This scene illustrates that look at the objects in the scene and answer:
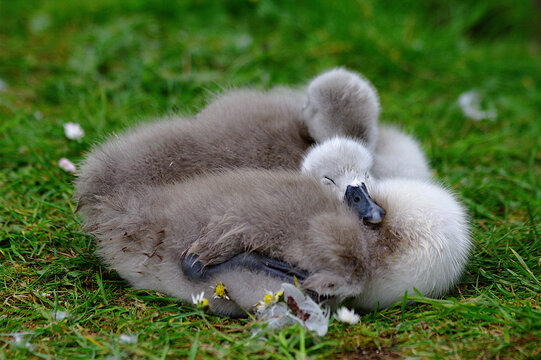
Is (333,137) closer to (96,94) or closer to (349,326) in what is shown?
(349,326)

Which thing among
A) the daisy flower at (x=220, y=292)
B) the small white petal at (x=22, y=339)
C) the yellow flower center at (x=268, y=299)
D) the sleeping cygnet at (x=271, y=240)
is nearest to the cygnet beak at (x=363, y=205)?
the sleeping cygnet at (x=271, y=240)

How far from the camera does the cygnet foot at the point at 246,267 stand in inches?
95.0

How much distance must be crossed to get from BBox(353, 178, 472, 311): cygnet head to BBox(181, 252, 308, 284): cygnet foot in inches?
13.1

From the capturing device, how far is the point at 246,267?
2443 mm

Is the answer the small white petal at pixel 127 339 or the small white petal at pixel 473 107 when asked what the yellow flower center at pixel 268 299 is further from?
the small white petal at pixel 473 107

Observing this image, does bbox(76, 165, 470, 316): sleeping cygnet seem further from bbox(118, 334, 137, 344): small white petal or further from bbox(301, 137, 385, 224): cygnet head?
bbox(118, 334, 137, 344): small white petal

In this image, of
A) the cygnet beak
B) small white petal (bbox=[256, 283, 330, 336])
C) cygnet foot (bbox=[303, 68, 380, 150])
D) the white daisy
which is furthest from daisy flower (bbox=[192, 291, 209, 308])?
the white daisy

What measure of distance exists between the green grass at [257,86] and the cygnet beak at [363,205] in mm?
411

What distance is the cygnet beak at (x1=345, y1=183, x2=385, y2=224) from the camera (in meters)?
2.55

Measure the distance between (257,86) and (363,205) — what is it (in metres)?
2.17

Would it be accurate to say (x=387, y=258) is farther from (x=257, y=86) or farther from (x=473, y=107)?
(x=473, y=107)

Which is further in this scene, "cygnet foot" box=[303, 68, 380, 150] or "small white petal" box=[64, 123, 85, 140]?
"small white petal" box=[64, 123, 85, 140]

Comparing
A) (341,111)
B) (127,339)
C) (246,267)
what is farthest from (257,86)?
(127,339)

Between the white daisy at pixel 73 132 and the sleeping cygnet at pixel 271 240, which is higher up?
the sleeping cygnet at pixel 271 240
